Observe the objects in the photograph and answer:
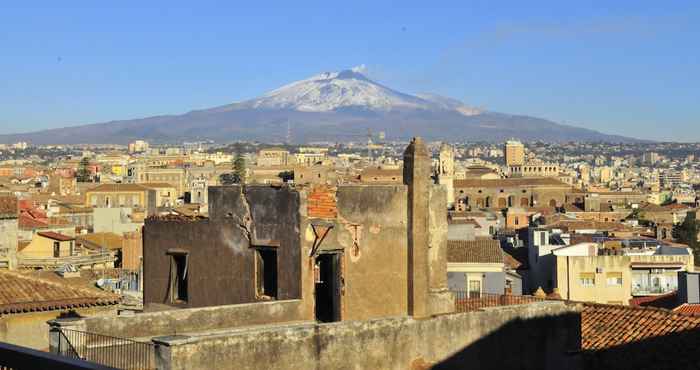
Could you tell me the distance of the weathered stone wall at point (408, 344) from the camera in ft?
35.9

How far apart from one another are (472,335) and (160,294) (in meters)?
4.89

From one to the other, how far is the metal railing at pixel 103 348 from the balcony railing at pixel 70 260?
23.4 m

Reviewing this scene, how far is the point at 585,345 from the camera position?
1739 centimetres

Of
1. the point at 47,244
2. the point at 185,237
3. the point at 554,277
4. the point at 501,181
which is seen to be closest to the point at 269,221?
the point at 185,237

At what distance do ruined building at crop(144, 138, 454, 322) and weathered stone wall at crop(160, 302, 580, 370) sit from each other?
1060mm

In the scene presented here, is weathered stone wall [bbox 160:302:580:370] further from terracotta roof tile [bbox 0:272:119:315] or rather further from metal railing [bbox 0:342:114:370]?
terracotta roof tile [bbox 0:272:119:315]

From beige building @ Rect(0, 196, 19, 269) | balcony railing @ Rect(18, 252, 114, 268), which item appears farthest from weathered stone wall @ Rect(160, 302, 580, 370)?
balcony railing @ Rect(18, 252, 114, 268)

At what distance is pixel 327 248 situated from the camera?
1442 cm

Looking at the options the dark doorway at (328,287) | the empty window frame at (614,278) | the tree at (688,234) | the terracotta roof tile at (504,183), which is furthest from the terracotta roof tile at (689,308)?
the terracotta roof tile at (504,183)

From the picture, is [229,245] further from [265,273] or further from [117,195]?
[117,195]

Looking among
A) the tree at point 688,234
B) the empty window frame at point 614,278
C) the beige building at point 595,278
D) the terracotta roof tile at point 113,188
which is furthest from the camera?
the terracotta roof tile at point 113,188

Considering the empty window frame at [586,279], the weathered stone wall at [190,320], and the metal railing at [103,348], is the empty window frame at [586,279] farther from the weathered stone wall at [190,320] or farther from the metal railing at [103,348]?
the metal railing at [103,348]

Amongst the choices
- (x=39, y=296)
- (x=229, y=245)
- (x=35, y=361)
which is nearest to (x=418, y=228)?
(x=229, y=245)

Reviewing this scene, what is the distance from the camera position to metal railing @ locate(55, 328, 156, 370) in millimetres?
11547
